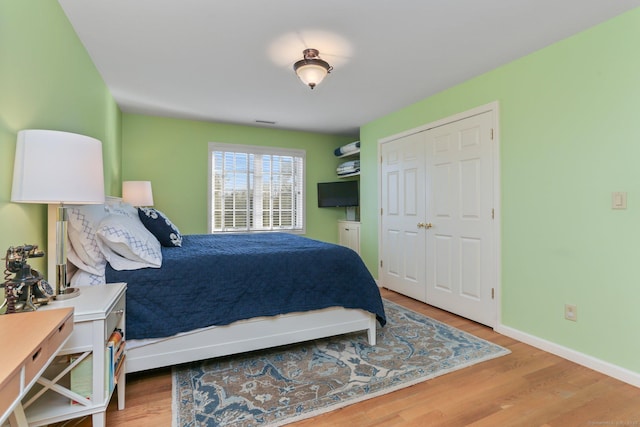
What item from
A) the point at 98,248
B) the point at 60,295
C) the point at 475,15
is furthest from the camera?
the point at 475,15

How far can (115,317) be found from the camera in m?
1.59

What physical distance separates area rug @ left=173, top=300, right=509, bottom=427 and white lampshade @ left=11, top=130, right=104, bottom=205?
123 centimetres

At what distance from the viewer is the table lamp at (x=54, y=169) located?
1272 millimetres

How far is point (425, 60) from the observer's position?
2623 mm

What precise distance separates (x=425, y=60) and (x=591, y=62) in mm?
1112

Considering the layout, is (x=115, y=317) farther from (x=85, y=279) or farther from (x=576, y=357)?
(x=576, y=357)

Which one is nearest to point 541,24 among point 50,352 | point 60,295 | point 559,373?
point 559,373

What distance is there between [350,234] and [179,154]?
2.78 m

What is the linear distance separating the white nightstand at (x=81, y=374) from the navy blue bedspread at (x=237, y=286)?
38cm

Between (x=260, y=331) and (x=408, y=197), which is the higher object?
(x=408, y=197)

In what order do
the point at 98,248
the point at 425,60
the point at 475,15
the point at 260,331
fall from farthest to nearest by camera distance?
the point at 425,60, the point at 260,331, the point at 475,15, the point at 98,248

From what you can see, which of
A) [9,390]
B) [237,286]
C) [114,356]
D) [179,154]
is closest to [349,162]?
[179,154]

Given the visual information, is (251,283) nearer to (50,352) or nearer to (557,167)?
(50,352)

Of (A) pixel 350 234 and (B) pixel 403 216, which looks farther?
(A) pixel 350 234
